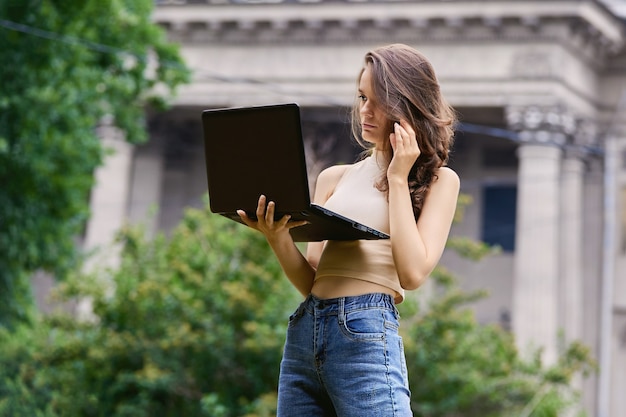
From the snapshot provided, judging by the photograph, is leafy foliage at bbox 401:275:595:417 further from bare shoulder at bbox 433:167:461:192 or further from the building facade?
the building facade

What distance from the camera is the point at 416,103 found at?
3727 mm

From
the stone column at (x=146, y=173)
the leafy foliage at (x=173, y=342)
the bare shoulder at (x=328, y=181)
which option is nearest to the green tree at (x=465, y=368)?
the leafy foliage at (x=173, y=342)

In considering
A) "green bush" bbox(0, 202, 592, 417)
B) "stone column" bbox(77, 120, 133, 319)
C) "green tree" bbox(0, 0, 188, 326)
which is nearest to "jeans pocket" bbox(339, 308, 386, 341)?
"green bush" bbox(0, 202, 592, 417)

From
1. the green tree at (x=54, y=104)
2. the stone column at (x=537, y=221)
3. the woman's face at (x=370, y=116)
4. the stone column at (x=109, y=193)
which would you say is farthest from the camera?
the stone column at (x=109, y=193)

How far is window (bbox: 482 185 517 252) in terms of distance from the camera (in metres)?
34.6

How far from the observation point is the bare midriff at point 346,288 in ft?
12.0

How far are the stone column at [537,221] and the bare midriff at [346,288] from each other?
1018 inches

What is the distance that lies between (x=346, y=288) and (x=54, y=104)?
48.9 ft

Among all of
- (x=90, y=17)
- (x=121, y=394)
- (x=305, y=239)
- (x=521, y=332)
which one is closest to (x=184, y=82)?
(x=90, y=17)

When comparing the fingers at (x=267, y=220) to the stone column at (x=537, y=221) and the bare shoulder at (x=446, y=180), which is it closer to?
the bare shoulder at (x=446, y=180)

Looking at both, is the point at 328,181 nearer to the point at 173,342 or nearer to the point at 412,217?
the point at 412,217

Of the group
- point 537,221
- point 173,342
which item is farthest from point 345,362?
point 537,221

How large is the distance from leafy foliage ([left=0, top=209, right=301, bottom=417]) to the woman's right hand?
9261 mm

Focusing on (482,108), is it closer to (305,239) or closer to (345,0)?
(345,0)
